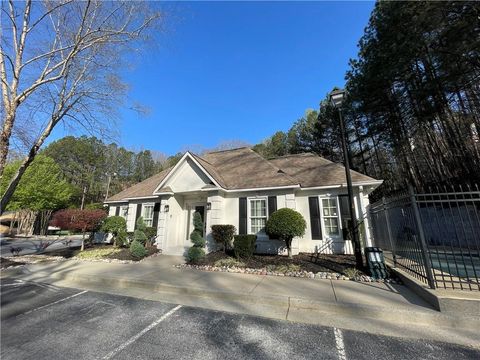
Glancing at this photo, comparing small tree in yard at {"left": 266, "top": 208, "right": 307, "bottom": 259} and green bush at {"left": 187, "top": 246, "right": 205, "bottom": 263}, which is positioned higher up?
small tree in yard at {"left": 266, "top": 208, "right": 307, "bottom": 259}

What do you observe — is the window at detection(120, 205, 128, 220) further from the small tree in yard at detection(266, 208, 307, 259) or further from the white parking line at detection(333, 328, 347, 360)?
the white parking line at detection(333, 328, 347, 360)

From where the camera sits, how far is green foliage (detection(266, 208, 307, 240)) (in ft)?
28.6

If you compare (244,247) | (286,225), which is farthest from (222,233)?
(286,225)

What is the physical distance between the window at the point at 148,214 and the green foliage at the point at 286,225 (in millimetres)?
7804

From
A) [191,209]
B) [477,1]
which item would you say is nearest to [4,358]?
[191,209]

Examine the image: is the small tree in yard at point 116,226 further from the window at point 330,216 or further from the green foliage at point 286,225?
the window at point 330,216

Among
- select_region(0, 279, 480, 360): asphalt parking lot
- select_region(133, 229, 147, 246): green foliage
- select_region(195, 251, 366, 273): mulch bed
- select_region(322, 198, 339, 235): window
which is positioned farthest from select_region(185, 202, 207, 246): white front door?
select_region(0, 279, 480, 360): asphalt parking lot

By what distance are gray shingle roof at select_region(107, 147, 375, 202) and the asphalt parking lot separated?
697 centimetres

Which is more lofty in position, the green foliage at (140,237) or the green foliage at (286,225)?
the green foliage at (286,225)

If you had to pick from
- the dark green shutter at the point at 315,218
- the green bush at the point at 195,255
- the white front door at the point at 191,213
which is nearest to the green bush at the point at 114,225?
the white front door at the point at 191,213

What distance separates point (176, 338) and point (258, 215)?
750 cm

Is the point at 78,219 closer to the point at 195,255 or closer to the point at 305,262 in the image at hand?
the point at 195,255

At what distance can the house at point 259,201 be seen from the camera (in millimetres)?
10125

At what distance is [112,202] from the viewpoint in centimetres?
1574
